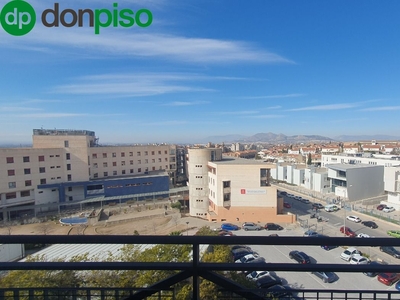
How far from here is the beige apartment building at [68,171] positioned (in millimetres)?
13742

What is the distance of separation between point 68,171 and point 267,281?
17194 millimetres

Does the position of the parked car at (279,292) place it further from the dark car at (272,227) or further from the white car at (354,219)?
the white car at (354,219)

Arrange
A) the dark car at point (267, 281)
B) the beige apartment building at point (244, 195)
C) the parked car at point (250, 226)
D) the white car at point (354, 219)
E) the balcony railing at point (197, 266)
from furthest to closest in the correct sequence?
the beige apartment building at point (244, 195) < the white car at point (354, 219) < the parked car at point (250, 226) < the dark car at point (267, 281) < the balcony railing at point (197, 266)

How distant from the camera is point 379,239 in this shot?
857 mm

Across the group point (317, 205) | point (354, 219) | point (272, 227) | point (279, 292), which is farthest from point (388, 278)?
point (317, 205)

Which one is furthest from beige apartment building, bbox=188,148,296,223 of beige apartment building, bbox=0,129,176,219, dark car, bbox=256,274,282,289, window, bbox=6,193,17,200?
dark car, bbox=256,274,282,289

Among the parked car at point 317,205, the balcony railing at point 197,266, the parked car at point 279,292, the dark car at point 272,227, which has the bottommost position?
the dark car at point 272,227

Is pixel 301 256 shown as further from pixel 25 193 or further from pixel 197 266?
pixel 25 193

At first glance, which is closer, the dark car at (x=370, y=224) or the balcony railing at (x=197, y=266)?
the balcony railing at (x=197, y=266)

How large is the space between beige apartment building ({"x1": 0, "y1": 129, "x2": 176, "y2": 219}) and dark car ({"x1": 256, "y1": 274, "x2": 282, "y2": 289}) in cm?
1602

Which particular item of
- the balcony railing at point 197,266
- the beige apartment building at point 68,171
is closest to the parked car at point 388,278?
the balcony railing at point 197,266

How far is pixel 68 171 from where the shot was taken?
15.8 m

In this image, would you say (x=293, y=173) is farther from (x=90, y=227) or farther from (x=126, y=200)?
(x=90, y=227)

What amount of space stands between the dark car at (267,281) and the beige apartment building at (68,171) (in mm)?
16021
